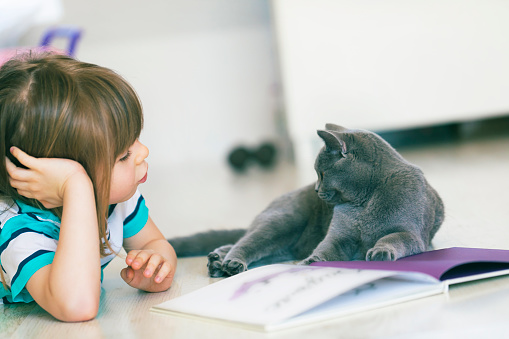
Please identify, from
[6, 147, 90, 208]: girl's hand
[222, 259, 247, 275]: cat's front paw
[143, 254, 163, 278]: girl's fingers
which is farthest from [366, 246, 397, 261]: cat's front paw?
[6, 147, 90, 208]: girl's hand

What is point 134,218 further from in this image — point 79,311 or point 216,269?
point 79,311

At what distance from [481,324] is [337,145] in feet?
1.35

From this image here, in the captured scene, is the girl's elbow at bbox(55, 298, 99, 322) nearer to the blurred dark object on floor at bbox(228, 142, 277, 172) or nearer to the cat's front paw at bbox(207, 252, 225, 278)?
the cat's front paw at bbox(207, 252, 225, 278)

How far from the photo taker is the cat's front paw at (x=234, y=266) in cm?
96

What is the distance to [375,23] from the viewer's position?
9.08ft

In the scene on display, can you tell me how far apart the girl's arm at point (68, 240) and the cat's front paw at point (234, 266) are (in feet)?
0.77

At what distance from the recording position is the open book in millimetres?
665

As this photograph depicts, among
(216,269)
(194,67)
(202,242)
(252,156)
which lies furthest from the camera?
(194,67)

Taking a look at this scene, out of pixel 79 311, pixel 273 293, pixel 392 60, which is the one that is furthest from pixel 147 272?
pixel 392 60

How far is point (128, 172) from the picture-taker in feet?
2.92

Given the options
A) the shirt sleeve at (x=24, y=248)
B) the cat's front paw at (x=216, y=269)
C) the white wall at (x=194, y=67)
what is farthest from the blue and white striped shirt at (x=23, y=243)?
the white wall at (x=194, y=67)

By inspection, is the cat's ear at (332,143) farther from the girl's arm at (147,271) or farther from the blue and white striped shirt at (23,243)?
the blue and white striped shirt at (23,243)

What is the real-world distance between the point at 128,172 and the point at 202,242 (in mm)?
357

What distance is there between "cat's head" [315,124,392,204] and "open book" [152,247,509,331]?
0.16 meters
